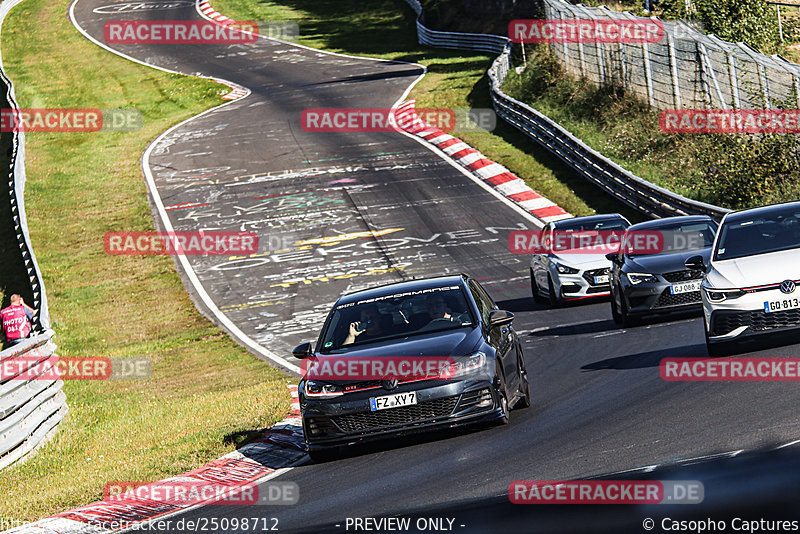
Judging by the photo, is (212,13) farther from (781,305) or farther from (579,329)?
(781,305)

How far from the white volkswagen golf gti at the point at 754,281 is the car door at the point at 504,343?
2267 millimetres

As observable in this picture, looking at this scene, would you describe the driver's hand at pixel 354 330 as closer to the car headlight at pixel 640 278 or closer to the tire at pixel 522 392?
the tire at pixel 522 392

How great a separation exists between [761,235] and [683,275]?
3.13m

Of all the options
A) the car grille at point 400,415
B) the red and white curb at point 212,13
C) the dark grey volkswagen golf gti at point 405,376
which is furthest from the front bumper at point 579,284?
the red and white curb at point 212,13

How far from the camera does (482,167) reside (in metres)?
33.5

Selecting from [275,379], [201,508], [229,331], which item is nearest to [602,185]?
[229,331]

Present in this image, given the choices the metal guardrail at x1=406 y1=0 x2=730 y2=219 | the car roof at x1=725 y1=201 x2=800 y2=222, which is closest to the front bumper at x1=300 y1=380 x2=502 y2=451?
the car roof at x1=725 y1=201 x2=800 y2=222

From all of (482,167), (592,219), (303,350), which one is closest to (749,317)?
(303,350)

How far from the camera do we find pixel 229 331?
21672mm

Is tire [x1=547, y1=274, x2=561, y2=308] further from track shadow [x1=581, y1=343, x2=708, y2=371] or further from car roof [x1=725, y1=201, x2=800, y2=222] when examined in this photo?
car roof [x1=725, y1=201, x2=800, y2=222]

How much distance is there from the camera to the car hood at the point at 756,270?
11562 millimetres

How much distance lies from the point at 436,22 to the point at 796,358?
4684 centimetres

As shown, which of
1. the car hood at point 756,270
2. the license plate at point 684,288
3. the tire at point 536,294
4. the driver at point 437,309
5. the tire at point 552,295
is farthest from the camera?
the tire at point 536,294

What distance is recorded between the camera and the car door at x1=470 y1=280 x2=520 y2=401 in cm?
1056
